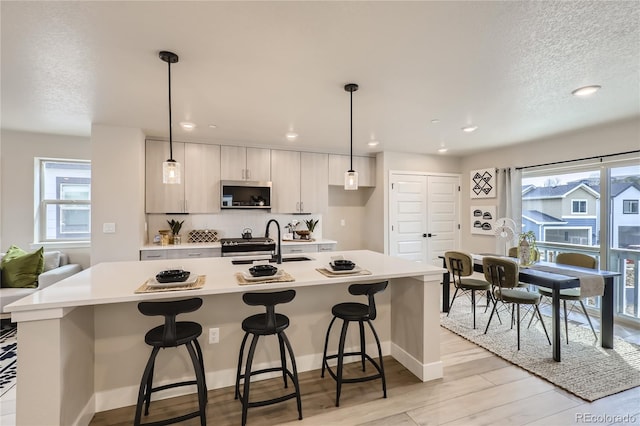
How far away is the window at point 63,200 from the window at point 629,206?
23.9ft

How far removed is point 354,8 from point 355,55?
0.48 meters

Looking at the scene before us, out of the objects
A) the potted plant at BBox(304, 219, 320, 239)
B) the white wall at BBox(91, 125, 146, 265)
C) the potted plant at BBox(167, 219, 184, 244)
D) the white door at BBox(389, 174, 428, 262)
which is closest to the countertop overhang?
the white wall at BBox(91, 125, 146, 265)

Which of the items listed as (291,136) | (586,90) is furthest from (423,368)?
(291,136)

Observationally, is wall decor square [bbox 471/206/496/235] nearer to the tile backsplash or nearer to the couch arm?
the tile backsplash

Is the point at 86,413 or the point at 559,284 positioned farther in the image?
the point at 559,284

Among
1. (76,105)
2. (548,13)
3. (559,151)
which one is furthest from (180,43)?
(559,151)

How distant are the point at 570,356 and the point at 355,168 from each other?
12.5 ft

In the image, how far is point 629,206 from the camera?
3.62 metres

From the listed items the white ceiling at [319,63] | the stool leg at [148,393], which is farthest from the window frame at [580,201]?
the stool leg at [148,393]

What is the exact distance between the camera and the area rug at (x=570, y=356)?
7.55 ft

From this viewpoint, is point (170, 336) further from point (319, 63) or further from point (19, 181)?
point (19, 181)

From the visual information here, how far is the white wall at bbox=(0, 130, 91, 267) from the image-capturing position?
13.2 ft

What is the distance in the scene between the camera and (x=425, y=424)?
1884 millimetres

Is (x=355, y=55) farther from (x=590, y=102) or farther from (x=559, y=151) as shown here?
(x=559, y=151)
